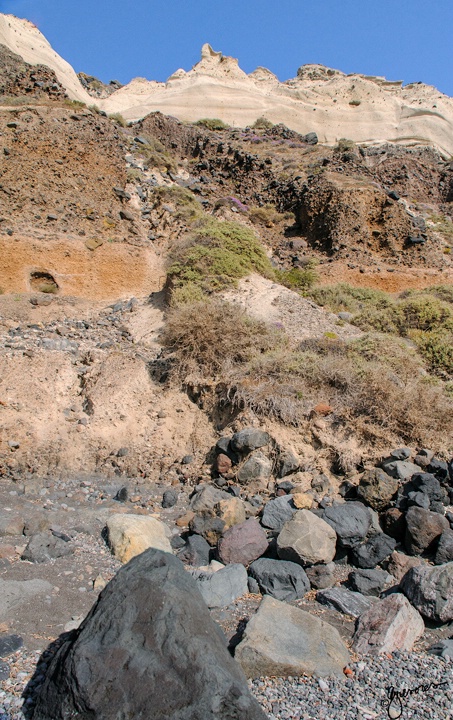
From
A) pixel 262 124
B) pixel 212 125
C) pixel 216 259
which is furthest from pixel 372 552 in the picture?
pixel 262 124

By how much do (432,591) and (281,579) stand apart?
133 centimetres

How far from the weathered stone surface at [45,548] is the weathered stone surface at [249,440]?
2561 mm

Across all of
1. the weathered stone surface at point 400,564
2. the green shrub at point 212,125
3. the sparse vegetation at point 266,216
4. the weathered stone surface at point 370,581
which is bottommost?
the weathered stone surface at point 370,581

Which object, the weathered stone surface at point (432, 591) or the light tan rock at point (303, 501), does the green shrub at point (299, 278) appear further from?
the weathered stone surface at point (432, 591)

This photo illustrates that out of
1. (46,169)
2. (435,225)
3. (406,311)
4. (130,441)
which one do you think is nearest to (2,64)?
(46,169)

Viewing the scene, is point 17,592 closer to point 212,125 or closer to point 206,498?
point 206,498

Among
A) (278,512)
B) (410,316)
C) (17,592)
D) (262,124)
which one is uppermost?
(262,124)

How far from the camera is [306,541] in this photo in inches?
202

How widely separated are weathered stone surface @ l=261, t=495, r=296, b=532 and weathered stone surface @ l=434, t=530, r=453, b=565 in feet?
5.14

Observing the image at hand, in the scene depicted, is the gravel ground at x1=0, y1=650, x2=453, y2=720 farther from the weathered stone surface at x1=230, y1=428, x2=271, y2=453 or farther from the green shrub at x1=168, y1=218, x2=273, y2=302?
the green shrub at x1=168, y1=218, x2=273, y2=302

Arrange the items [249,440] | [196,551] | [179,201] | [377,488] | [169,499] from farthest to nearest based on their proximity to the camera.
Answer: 1. [179,201]
2. [249,440]
3. [169,499]
4. [377,488]
5. [196,551]

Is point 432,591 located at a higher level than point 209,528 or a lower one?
higher

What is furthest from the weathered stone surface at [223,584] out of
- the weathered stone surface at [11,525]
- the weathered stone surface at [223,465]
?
the weathered stone surface at [223,465]

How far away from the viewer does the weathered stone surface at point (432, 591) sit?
4.34 meters
